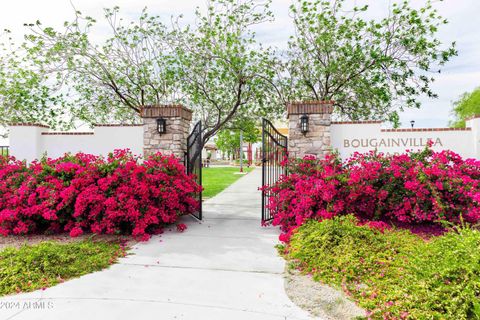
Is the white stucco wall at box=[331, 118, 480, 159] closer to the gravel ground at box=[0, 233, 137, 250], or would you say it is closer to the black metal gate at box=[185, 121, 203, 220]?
the black metal gate at box=[185, 121, 203, 220]

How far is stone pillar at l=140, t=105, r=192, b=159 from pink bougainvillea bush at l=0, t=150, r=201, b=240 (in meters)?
0.80

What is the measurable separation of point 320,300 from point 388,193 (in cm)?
279

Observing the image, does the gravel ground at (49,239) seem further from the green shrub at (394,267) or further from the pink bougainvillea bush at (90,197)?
the green shrub at (394,267)

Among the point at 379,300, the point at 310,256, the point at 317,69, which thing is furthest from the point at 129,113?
the point at 379,300

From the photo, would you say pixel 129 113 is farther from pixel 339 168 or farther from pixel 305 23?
pixel 339 168

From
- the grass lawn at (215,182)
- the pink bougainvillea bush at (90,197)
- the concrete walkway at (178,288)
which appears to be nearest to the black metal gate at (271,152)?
the concrete walkway at (178,288)

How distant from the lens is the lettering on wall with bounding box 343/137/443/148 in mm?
6457

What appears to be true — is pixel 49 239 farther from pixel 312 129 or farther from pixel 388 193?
pixel 388 193

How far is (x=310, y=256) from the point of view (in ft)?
12.5

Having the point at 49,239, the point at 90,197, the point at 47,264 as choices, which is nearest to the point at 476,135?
the point at 90,197

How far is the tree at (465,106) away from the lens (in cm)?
2570

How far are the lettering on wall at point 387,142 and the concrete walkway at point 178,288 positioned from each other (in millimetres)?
2930

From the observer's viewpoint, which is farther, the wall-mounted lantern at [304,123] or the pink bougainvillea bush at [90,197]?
the wall-mounted lantern at [304,123]

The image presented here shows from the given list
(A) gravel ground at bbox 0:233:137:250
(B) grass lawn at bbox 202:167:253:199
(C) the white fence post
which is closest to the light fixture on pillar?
(A) gravel ground at bbox 0:233:137:250
